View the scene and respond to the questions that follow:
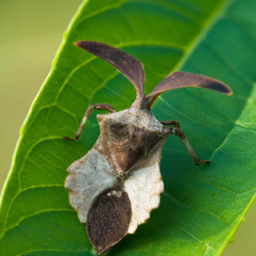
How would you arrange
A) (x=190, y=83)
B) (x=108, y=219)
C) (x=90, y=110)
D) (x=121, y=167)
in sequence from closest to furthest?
(x=190, y=83)
(x=108, y=219)
(x=121, y=167)
(x=90, y=110)

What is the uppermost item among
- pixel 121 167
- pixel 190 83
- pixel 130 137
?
pixel 190 83

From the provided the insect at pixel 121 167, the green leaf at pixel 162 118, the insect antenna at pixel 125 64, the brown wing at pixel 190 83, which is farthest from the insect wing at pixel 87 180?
the brown wing at pixel 190 83

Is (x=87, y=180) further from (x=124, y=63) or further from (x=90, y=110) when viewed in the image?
(x=124, y=63)

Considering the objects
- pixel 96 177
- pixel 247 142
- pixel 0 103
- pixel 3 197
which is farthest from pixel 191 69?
pixel 0 103

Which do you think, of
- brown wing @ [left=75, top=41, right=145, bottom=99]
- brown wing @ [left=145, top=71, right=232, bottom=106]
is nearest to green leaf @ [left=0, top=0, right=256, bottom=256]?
brown wing @ [left=75, top=41, right=145, bottom=99]

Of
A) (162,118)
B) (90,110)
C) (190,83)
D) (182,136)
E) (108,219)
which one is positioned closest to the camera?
(190,83)

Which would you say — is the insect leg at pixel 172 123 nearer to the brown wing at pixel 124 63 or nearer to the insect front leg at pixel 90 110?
the brown wing at pixel 124 63

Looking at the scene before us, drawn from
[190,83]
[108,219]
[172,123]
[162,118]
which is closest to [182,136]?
[172,123]
